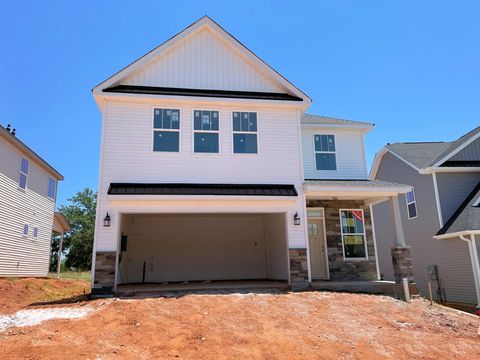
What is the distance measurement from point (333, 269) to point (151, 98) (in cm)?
866

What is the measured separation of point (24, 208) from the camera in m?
18.6

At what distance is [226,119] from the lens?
40.5ft

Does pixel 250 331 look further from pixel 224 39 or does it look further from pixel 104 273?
pixel 224 39

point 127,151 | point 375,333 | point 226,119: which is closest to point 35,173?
point 127,151

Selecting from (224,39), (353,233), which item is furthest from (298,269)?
(224,39)

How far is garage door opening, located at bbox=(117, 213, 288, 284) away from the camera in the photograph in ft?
48.0

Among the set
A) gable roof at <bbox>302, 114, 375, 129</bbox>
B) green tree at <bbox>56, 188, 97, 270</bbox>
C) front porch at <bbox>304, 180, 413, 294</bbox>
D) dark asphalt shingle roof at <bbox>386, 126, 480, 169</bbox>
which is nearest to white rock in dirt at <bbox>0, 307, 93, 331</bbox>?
front porch at <bbox>304, 180, 413, 294</bbox>

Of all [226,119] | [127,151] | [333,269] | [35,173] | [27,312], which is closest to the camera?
[27,312]

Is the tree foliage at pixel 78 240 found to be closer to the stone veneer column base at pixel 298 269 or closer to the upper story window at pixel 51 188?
the upper story window at pixel 51 188

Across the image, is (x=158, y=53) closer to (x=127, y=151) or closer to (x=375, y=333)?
(x=127, y=151)

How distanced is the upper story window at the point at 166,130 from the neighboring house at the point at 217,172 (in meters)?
0.03

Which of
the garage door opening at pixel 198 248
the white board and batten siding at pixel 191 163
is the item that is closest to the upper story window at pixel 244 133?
the white board and batten siding at pixel 191 163

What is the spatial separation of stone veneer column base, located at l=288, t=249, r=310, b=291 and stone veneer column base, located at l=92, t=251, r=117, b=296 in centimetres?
510

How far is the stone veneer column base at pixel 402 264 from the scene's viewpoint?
11.7 metres
